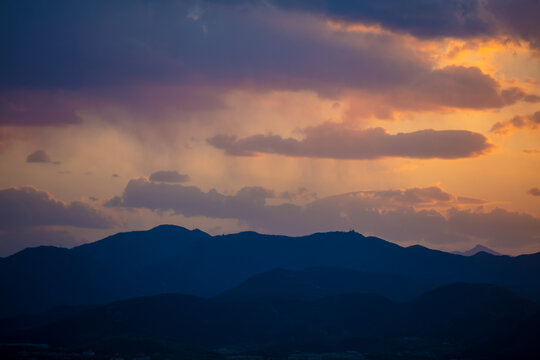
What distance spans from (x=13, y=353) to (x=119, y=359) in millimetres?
32550

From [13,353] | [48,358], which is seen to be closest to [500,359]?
[48,358]

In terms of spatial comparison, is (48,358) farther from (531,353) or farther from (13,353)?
(531,353)

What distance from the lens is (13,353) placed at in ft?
643

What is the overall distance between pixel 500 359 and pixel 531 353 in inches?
374

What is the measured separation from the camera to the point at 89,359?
19462 centimetres

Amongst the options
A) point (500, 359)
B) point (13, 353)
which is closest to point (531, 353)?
point (500, 359)

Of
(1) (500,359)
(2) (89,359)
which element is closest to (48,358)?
(2) (89,359)

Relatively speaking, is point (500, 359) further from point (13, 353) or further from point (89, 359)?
point (13, 353)

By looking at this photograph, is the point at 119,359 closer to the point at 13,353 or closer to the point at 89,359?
the point at 89,359

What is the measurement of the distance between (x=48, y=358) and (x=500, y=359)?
463 ft

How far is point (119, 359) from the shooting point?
655ft

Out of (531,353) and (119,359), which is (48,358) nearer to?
(119,359)

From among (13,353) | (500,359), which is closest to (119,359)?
(13,353)

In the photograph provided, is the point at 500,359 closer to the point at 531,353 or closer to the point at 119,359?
the point at 531,353
